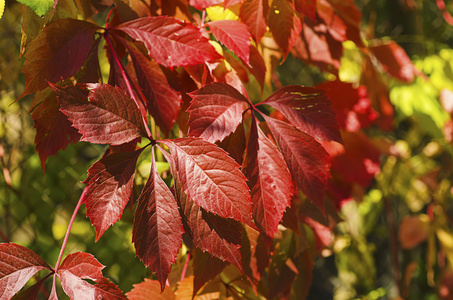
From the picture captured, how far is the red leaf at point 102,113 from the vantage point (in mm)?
360

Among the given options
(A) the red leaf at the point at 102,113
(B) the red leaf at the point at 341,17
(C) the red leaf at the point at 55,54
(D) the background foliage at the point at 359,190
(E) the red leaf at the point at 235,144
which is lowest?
(D) the background foliage at the point at 359,190

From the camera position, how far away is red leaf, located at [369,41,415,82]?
91 centimetres

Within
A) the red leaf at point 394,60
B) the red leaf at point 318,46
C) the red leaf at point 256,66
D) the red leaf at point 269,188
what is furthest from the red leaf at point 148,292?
the red leaf at point 394,60

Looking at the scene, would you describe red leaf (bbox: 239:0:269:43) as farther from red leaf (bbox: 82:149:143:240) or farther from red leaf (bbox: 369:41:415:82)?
red leaf (bbox: 369:41:415:82)

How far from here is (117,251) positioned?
874 mm

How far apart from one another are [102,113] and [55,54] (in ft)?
0.31

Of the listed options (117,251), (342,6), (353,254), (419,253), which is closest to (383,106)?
(342,6)

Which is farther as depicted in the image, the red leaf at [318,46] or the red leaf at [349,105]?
the red leaf at [349,105]

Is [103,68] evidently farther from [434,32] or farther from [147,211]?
[434,32]

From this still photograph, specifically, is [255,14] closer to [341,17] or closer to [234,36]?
[234,36]

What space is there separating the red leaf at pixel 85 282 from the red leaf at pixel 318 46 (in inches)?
16.1

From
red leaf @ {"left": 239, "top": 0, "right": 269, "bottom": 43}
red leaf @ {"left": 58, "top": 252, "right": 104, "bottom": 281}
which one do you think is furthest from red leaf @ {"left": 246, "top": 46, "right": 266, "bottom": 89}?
red leaf @ {"left": 58, "top": 252, "right": 104, "bottom": 281}

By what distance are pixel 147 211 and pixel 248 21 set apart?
25 centimetres

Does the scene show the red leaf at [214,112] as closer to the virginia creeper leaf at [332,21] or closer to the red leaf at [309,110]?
the red leaf at [309,110]
